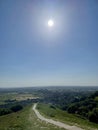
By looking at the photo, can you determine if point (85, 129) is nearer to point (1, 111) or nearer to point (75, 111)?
point (75, 111)

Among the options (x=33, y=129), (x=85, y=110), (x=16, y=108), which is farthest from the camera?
(x=16, y=108)

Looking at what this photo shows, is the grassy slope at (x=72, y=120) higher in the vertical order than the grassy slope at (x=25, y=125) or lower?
lower

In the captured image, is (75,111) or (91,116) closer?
(91,116)

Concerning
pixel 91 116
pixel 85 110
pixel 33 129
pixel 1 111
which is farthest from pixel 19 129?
pixel 1 111

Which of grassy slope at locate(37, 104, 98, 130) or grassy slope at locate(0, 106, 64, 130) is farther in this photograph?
grassy slope at locate(37, 104, 98, 130)

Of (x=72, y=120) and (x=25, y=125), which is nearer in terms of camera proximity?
(x=25, y=125)

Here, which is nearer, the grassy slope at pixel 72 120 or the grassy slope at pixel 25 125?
the grassy slope at pixel 25 125

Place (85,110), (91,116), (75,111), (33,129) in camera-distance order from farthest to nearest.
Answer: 1. (75,111)
2. (85,110)
3. (91,116)
4. (33,129)

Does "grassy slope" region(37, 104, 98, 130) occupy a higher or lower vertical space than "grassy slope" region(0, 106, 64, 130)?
lower

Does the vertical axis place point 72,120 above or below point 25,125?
below

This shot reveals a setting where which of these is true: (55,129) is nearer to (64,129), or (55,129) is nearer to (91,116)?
(64,129)

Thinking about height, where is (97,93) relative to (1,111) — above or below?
above
